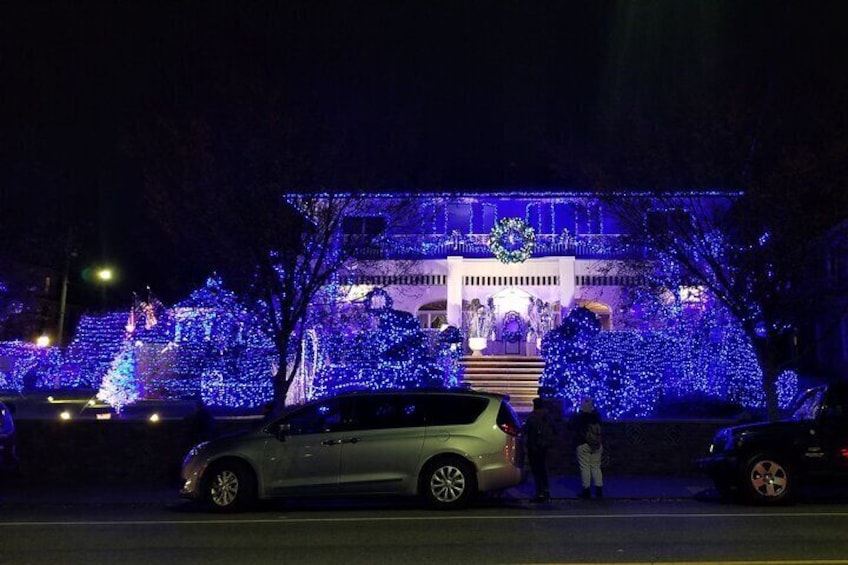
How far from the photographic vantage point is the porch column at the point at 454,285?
→ 2986cm

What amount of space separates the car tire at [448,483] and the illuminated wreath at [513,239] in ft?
61.1

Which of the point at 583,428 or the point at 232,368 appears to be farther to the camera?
the point at 232,368

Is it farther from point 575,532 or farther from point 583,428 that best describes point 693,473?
point 575,532

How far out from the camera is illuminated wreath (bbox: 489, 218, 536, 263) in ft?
94.8

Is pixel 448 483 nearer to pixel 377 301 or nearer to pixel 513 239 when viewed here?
pixel 377 301

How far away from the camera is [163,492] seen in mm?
13258

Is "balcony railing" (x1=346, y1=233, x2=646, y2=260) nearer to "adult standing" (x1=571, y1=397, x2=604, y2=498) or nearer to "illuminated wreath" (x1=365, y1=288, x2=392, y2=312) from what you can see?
"illuminated wreath" (x1=365, y1=288, x2=392, y2=312)

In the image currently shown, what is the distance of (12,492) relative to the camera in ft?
43.8

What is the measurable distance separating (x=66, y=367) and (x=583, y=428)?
69.7ft

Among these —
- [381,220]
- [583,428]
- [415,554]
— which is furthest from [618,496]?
[381,220]

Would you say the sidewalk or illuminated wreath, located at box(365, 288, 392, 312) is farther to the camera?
illuminated wreath, located at box(365, 288, 392, 312)

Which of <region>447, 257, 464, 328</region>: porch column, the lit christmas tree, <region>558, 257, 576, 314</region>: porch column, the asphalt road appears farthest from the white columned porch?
the asphalt road

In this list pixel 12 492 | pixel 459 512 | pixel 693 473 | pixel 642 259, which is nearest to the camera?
pixel 459 512

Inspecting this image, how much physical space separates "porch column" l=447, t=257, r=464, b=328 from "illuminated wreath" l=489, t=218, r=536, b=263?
1.75 metres
